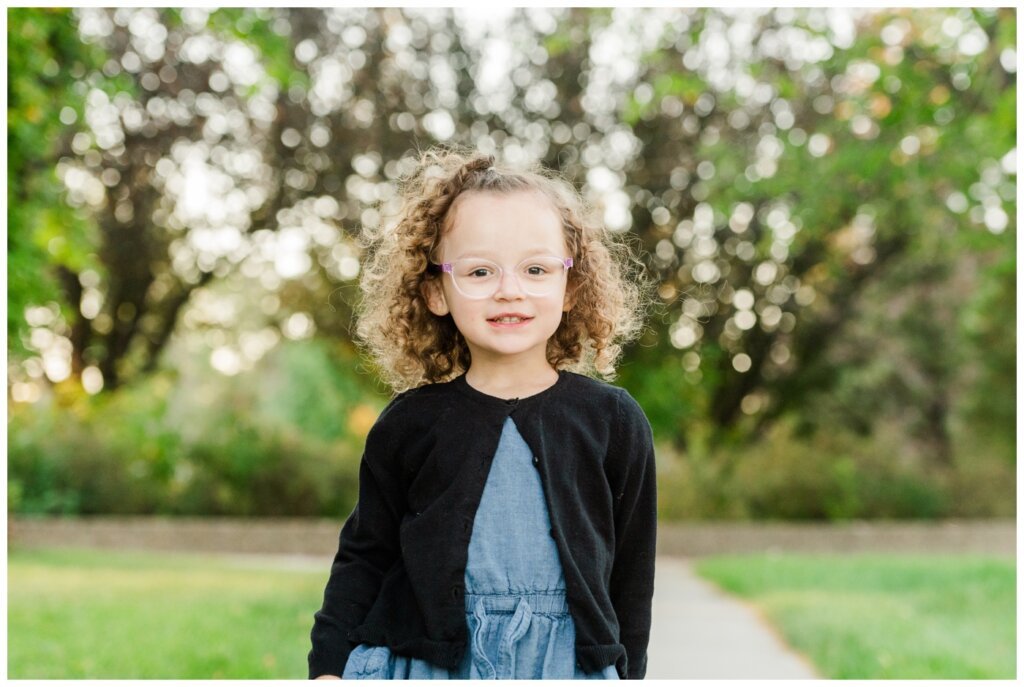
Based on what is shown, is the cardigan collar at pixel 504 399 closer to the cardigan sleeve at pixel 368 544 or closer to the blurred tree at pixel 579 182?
the cardigan sleeve at pixel 368 544

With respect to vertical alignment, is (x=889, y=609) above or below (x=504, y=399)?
below

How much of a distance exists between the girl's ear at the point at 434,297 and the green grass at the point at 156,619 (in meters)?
3.34

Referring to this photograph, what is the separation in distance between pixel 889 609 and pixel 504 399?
586cm

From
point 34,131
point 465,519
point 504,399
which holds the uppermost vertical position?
point 34,131

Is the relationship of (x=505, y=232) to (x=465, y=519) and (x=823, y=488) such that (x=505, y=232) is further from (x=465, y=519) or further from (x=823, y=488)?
(x=823, y=488)

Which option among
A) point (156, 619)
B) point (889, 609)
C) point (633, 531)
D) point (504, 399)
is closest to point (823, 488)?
point (889, 609)

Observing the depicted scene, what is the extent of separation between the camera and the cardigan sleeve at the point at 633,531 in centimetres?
216

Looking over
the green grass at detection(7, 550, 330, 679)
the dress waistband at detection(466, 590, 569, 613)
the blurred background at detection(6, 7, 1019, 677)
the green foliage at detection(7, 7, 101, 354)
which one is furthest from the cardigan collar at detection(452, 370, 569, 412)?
the blurred background at detection(6, 7, 1019, 677)

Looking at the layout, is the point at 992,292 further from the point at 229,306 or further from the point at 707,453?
the point at 229,306

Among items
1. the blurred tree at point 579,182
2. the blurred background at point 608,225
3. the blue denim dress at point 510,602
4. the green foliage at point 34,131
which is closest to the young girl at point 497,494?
the blue denim dress at point 510,602

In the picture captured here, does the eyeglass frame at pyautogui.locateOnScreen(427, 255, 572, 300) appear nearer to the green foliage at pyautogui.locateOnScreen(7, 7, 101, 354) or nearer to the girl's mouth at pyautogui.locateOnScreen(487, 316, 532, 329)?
the girl's mouth at pyautogui.locateOnScreen(487, 316, 532, 329)

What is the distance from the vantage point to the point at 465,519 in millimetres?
2066

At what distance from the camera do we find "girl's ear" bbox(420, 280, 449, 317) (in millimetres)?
2322

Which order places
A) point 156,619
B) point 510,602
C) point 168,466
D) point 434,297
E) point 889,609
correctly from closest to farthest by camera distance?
1. point 510,602
2. point 434,297
3. point 156,619
4. point 889,609
5. point 168,466
